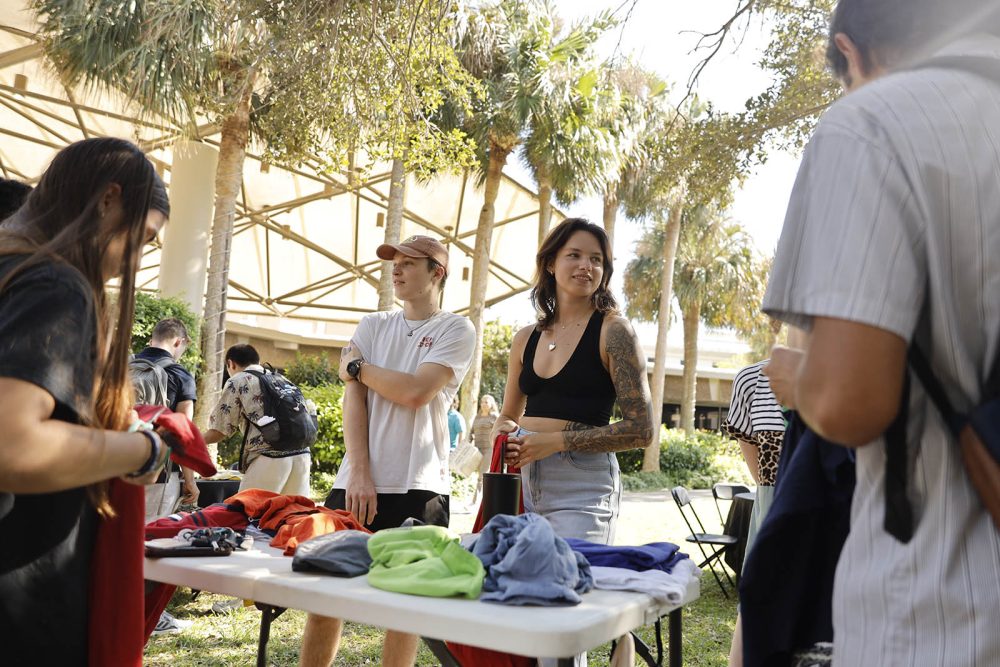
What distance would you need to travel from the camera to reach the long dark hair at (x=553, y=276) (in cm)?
368

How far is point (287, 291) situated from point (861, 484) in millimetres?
24097

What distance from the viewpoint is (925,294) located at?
123 cm

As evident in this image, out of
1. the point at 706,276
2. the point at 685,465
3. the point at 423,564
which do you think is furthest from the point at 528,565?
the point at 706,276

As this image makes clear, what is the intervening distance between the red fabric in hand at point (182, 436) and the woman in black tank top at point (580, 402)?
50.9 inches

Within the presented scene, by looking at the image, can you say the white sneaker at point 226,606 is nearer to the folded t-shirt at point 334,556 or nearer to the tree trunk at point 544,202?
the folded t-shirt at point 334,556

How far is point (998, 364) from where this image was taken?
1.20 m

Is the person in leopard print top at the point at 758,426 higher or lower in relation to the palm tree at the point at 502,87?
lower

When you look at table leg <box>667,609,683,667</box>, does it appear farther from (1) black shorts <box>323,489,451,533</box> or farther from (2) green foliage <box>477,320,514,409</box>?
(2) green foliage <box>477,320,514,409</box>

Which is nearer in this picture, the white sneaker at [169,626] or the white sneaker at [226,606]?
the white sneaker at [169,626]

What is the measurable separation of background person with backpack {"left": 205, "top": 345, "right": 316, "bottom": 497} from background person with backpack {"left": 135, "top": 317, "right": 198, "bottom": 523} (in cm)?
33

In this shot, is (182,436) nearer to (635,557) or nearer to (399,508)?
(635,557)

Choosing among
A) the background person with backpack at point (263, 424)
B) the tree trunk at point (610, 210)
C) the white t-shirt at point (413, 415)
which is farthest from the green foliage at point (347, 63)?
the tree trunk at point (610, 210)

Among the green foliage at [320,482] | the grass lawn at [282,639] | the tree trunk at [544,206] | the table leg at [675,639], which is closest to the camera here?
the table leg at [675,639]

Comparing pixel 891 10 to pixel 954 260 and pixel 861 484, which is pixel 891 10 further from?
pixel 861 484
